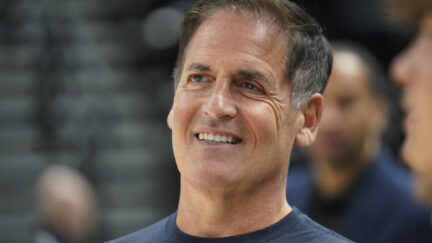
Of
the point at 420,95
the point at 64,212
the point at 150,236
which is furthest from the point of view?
the point at 64,212

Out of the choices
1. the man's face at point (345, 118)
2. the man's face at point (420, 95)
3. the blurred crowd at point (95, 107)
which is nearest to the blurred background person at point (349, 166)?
the man's face at point (345, 118)

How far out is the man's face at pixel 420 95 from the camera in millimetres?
1475

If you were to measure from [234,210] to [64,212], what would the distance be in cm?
433

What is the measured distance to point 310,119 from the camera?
269 cm

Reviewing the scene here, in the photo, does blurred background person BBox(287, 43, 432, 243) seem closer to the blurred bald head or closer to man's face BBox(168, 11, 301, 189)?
man's face BBox(168, 11, 301, 189)

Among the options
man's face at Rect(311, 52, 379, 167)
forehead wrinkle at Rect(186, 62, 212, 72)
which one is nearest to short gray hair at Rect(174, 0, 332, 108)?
forehead wrinkle at Rect(186, 62, 212, 72)

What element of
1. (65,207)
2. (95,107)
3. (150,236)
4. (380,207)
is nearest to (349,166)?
(380,207)

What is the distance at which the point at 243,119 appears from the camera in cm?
247

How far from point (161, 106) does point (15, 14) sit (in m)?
2.04

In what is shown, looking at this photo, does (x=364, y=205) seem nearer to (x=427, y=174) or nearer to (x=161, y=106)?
(x=427, y=174)

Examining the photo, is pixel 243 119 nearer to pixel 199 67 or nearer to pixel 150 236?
pixel 199 67

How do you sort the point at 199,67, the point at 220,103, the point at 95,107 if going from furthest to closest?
the point at 95,107 < the point at 199,67 < the point at 220,103

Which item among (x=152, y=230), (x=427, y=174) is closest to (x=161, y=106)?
(x=152, y=230)

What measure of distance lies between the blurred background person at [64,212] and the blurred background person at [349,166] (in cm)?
233
